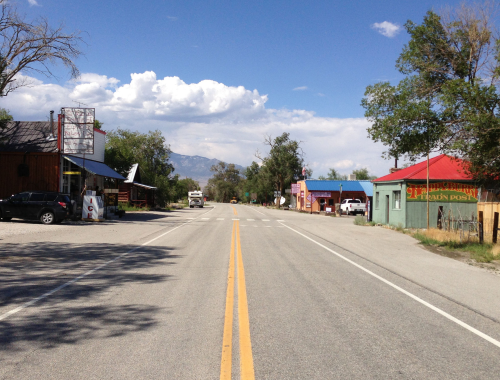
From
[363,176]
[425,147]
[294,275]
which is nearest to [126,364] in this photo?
[294,275]

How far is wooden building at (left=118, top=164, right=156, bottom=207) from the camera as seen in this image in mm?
52325

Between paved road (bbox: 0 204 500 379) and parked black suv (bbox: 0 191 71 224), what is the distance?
37.3 ft

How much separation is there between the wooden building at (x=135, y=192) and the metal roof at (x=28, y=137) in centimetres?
1881

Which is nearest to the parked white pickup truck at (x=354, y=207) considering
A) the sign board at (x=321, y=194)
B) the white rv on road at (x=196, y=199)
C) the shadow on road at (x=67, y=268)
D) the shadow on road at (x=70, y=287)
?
the sign board at (x=321, y=194)

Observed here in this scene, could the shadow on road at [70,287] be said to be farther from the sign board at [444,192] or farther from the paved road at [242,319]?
the sign board at [444,192]

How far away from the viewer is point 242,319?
625cm

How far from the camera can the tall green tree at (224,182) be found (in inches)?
5925

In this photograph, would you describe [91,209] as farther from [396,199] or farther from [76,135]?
[396,199]

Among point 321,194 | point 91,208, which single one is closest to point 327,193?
point 321,194

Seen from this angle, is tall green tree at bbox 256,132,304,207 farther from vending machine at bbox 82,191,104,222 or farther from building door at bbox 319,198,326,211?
vending machine at bbox 82,191,104,222

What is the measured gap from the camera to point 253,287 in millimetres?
8461

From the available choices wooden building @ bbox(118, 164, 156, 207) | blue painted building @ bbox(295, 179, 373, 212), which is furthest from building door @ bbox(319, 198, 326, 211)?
wooden building @ bbox(118, 164, 156, 207)

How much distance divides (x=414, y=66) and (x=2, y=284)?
17693 mm

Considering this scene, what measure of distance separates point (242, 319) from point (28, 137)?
29292mm
